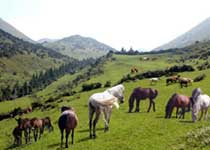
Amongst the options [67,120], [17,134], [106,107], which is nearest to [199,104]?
[106,107]

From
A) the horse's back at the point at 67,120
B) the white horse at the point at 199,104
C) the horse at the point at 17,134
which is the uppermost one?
the white horse at the point at 199,104

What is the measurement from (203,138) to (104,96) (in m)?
9.86

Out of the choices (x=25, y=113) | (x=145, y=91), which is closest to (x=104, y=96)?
(x=145, y=91)

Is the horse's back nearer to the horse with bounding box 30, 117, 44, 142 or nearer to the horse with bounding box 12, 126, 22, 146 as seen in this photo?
the horse with bounding box 30, 117, 44, 142

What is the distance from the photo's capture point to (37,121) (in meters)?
41.1

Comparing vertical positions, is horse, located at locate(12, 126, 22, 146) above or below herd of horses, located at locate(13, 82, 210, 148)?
below

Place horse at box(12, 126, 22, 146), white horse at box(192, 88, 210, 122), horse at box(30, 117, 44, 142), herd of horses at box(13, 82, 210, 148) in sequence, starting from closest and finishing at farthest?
herd of horses at box(13, 82, 210, 148) < white horse at box(192, 88, 210, 122) < horse at box(12, 126, 22, 146) < horse at box(30, 117, 44, 142)

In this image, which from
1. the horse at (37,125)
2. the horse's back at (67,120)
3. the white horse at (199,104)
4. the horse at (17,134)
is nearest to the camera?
the horse's back at (67,120)

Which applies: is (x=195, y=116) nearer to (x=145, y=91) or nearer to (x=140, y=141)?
(x=140, y=141)

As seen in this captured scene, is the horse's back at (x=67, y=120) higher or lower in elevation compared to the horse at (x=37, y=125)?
higher

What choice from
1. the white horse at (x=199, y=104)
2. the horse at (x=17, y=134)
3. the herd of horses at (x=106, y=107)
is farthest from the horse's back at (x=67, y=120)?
the white horse at (x=199, y=104)

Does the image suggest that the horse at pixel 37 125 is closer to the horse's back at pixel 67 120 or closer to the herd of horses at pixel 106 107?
the herd of horses at pixel 106 107

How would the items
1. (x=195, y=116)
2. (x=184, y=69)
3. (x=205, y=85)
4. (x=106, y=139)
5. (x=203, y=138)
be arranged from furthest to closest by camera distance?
(x=184, y=69), (x=205, y=85), (x=195, y=116), (x=106, y=139), (x=203, y=138)

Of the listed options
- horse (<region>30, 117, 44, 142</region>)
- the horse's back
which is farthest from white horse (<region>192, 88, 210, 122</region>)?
horse (<region>30, 117, 44, 142</region>)
